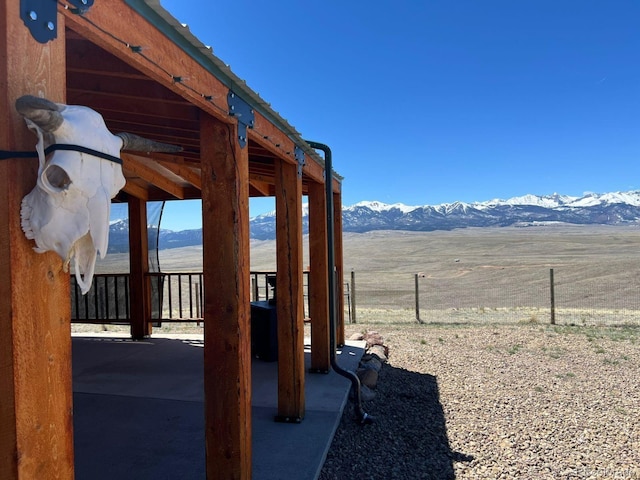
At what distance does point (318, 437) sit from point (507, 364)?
375cm

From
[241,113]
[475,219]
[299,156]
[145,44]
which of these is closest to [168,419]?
[299,156]

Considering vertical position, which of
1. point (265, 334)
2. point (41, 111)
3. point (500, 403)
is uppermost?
point (41, 111)

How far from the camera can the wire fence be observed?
1029 cm

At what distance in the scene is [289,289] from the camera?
12.1 feet

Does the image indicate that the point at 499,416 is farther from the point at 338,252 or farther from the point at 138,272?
the point at 138,272

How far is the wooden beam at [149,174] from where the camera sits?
16.4 feet

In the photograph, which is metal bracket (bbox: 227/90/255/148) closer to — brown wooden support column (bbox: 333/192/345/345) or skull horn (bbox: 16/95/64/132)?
skull horn (bbox: 16/95/64/132)

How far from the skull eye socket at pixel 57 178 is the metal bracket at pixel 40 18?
34cm

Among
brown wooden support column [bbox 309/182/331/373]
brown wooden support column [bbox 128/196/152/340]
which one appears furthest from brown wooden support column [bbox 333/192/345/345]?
brown wooden support column [bbox 128/196/152/340]

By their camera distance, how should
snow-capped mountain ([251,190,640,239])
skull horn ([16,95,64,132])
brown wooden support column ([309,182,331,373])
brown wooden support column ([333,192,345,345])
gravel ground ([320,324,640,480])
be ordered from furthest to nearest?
snow-capped mountain ([251,190,640,239])
brown wooden support column ([333,192,345,345])
brown wooden support column ([309,182,331,373])
gravel ground ([320,324,640,480])
skull horn ([16,95,64,132])

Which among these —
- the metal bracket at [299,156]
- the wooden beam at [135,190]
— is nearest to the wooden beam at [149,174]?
the wooden beam at [135,190]

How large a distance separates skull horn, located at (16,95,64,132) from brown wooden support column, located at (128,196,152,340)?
6.31m

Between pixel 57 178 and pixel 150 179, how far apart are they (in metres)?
5.25

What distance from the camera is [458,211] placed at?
199875 millimetres
